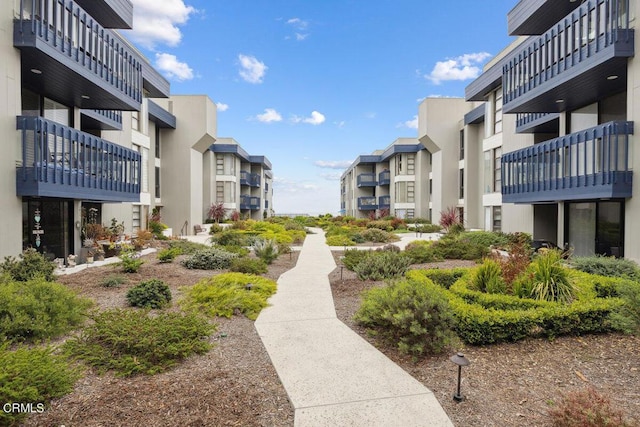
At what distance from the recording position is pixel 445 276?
30.2 feet

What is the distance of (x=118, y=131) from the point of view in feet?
64.2

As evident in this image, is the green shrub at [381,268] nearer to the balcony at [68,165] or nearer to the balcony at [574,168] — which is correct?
the balcony at [574,168]

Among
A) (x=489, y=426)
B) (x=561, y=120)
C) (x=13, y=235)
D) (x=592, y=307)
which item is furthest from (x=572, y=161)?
(x=13, y=235)

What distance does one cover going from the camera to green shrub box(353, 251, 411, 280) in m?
10.6

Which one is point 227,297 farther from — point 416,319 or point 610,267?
point 610,267

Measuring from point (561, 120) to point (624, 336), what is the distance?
44.2ft

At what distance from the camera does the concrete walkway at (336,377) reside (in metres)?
3.78

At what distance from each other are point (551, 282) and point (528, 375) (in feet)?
10.4

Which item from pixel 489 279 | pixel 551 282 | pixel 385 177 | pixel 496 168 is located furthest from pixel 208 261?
pixel 385 177

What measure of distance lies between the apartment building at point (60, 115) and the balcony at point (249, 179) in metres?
25.2

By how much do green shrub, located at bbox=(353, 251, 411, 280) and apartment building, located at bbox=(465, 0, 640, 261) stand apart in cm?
670

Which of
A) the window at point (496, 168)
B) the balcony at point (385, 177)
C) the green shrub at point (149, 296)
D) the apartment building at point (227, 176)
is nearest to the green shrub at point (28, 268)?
the green shrub at point (149, 296)

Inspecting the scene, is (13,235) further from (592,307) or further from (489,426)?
(592,307)

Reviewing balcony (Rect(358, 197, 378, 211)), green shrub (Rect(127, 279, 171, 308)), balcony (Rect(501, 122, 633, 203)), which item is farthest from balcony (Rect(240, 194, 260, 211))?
green shrub (Rect(127, 279, 171, 308))
